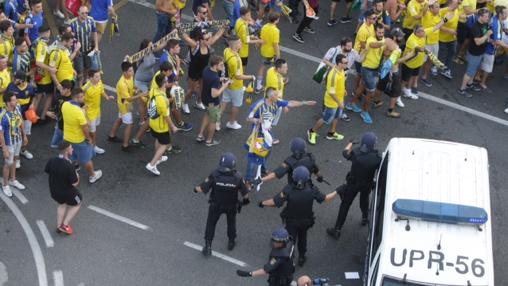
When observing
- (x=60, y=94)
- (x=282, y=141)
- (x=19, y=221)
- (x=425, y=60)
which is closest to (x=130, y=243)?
(x=19, y=221)

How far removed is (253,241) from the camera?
12.6m

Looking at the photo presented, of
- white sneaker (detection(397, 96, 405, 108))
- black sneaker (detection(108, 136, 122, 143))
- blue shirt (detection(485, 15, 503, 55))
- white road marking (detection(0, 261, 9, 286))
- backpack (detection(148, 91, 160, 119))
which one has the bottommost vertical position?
white road marking (detection(0, 261, 9, 286))

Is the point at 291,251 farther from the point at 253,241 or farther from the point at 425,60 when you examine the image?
the point at 425,60

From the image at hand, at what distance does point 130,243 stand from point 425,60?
7.51m

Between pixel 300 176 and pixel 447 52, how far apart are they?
7605mm

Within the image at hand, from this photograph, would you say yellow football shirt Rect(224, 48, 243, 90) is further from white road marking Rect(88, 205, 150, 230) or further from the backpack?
white road marking Rect(88, 205, 150, 230)

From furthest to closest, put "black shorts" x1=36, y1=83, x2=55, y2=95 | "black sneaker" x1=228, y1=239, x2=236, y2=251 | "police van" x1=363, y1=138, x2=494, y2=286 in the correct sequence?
"black shorts" x1=36, y1=83, x2=55, y2=95 → "black sneaker" x1=228, y1=239, x2=236, y2=251 → "police van" x1=363, y1=138, x2=494, y2=286

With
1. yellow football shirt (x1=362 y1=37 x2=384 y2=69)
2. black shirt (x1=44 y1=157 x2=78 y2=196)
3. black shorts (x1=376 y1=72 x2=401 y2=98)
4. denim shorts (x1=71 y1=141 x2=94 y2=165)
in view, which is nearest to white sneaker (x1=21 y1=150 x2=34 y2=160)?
denim shorts (x1=71 y1=141 x2=94 y2=165)

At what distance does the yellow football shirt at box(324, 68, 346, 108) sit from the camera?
46.5 ft

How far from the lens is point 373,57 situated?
15281 mm

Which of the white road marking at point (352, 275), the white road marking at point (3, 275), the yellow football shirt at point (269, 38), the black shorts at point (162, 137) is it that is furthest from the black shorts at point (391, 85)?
the white road marking at point (3, 275)

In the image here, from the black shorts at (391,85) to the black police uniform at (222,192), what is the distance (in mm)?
4923

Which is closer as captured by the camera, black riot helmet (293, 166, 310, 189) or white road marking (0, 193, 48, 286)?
black riot helmet (293, 166, 310, 189)

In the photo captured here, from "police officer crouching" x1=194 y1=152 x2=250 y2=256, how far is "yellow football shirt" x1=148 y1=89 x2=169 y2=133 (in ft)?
6.22
